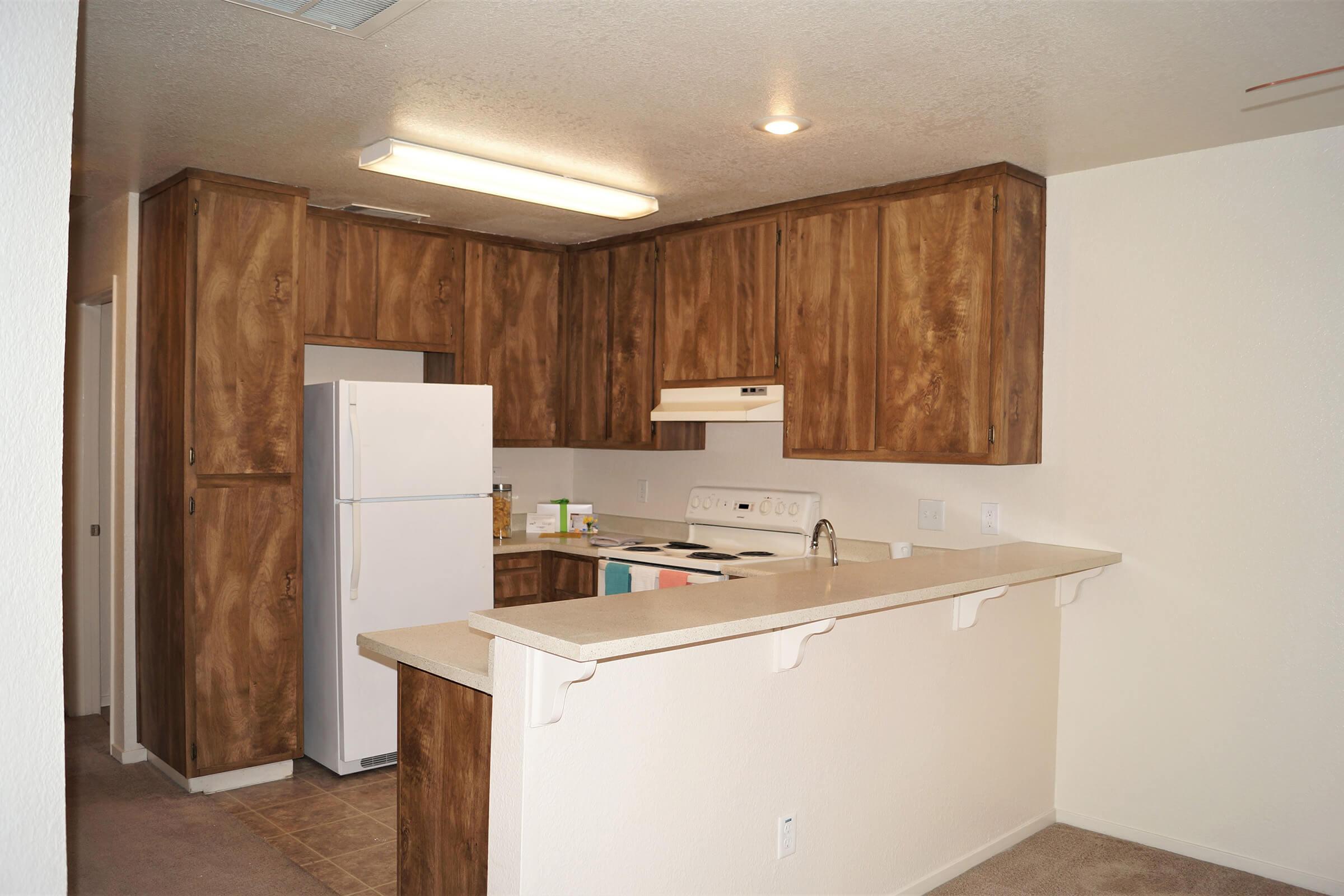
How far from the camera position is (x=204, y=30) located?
7.73ft

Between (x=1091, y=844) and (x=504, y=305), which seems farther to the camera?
(x=504, y=305)

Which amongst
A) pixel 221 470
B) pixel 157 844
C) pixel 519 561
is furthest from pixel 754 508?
pixel 157 844

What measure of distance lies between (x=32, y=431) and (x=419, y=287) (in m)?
3.45

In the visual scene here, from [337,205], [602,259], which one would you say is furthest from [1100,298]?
[337,205]

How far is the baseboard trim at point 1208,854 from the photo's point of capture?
3.02 m

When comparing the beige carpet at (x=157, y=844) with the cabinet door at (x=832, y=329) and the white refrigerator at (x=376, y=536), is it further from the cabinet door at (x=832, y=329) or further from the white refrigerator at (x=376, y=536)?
the cabinet door at (x=832, y=329)

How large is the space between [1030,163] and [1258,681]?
1.91 meters

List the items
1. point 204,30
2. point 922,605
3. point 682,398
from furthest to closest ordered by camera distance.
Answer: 1. point 682,398
2. point 922,605
3. point 204,30

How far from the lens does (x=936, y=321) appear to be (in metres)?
3.60

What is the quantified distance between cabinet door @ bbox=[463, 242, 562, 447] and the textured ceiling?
43.7 inches

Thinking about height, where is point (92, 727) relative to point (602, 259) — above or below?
below

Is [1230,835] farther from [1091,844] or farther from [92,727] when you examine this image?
[92,727]

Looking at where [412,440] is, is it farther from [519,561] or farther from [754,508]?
[754,508]

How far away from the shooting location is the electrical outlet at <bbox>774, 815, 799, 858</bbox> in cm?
249
